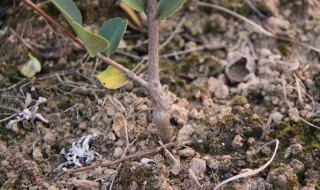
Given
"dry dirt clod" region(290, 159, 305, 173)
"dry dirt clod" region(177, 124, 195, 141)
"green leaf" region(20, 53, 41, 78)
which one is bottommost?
"dry dirt clod" region(290, 159, 305, 173)

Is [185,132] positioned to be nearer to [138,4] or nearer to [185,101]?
[185,101]

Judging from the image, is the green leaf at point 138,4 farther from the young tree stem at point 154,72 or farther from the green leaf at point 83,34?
the green leaf at point 83,34

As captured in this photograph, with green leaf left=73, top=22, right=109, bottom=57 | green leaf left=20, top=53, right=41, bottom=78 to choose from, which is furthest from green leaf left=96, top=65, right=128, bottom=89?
green leaf left=20, top=53, right=41, bottom=78

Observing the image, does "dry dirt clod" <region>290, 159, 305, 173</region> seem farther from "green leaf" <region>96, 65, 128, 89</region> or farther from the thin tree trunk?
"green leaf" <region>96, 65, 128, 89</region>

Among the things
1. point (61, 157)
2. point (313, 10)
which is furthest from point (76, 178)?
point (313, 10)

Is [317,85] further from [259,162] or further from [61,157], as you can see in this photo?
[61,157]

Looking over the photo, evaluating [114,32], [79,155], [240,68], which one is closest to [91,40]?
[114,32]

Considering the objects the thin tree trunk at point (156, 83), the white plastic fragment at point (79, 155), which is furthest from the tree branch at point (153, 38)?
the white plastic fragment at point (79, 155)
